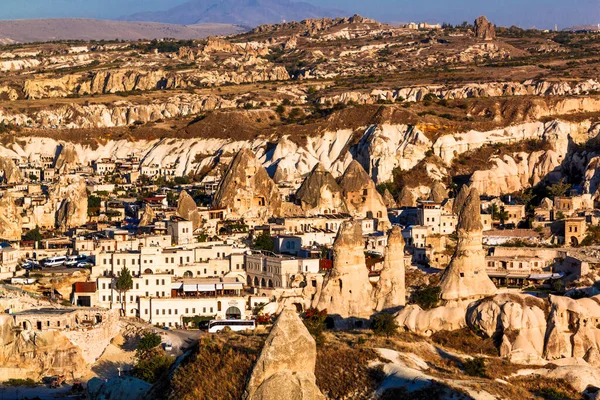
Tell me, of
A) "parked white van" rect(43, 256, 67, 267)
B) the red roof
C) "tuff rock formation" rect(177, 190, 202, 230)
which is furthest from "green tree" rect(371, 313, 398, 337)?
"tuff rock formation" rect(177, 190, 202, 230)

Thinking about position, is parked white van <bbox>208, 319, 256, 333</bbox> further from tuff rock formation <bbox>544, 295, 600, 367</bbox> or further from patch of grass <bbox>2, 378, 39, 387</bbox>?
tuff rock formation <bbox>544, 295, 600, 367</bbox>

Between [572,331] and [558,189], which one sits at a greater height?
[558,189]

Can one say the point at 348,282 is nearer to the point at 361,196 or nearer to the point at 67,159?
the point at 361,196

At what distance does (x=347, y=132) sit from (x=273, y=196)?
80.3 ft

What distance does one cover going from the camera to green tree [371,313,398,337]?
42.2m

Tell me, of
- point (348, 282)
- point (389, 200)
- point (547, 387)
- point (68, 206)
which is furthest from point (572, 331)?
point (68, 206)

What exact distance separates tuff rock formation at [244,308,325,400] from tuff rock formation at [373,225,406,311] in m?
26.2

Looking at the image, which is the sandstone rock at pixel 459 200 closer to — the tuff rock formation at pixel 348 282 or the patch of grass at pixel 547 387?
the tuff rock formation at pixel 348 282

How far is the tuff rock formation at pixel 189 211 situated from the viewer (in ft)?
240

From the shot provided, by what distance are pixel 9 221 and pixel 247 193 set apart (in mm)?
13565

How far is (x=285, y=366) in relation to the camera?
25.3 metres

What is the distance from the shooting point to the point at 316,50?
196750 millimetres

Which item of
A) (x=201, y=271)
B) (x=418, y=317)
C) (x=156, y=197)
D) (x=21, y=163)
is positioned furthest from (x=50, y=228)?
(x=418, y=317)

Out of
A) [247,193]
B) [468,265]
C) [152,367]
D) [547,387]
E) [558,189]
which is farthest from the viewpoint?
[558,189]
